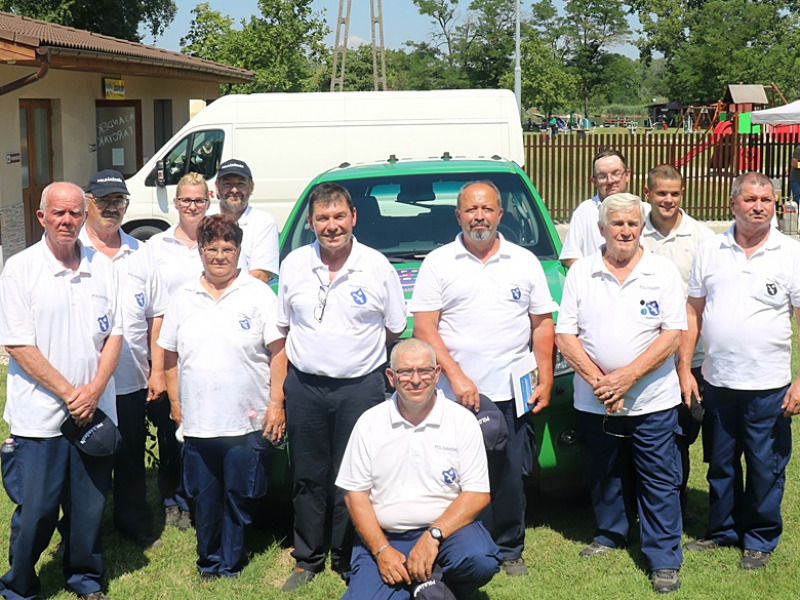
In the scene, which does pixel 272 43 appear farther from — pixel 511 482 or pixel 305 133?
pixel 511 482

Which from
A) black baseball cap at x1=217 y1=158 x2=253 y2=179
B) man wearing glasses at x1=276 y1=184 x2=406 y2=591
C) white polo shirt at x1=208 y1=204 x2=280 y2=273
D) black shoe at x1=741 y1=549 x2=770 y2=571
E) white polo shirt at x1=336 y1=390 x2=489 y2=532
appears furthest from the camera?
black baseball cap at x1=217 y1=158 x2=253 y2=179

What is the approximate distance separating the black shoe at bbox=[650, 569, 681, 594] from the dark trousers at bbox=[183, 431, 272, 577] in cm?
184

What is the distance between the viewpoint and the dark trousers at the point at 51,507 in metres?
4.33

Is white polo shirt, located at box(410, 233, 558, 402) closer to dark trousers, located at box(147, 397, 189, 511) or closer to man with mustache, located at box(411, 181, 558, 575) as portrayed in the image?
man with mustache, located at box(411, 181, 558, 575)

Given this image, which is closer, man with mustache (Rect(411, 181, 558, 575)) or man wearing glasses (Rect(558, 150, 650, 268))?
man with mustache (Rect(411, 181, 558, 575))

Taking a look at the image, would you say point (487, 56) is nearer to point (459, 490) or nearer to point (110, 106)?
point (110, 106)

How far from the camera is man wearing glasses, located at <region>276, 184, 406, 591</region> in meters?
4.47

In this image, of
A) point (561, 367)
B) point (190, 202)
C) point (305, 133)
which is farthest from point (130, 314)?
point (305, 133)

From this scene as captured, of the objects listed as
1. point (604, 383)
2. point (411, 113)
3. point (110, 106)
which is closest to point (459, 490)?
point (604, 383)

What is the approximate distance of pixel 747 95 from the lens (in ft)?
147

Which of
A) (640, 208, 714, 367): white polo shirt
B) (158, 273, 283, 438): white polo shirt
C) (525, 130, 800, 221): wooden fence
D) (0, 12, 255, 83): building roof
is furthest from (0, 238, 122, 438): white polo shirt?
(525, 130, 800, 221): wooden fence

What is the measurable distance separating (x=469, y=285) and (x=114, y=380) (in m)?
1.75

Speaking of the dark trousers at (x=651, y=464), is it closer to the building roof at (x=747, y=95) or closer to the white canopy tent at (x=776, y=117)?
the white canopy tent at (x=776, y=117)

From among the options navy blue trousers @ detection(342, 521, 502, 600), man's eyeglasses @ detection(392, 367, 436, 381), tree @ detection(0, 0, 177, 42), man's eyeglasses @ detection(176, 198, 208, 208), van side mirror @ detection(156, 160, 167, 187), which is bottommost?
navy blue trousers @ detection(342, 521, 502, 600)
